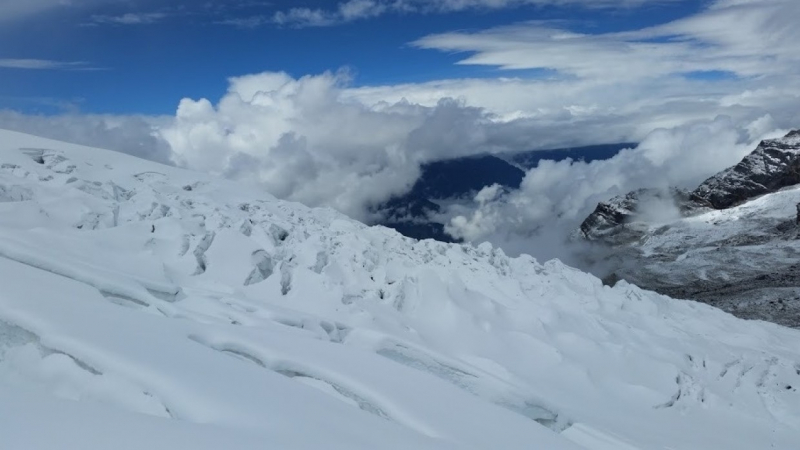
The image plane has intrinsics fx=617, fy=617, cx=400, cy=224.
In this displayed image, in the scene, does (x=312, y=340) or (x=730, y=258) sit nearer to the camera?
(x=312, y=340)

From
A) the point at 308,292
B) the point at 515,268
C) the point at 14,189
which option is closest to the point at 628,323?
the point at 515,268

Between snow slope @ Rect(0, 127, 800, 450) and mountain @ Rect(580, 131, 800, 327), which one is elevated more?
snow slope @ Rect(0, 127, 800, 450)

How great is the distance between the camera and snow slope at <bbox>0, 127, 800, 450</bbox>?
830 cm

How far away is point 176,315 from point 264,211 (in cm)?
1212

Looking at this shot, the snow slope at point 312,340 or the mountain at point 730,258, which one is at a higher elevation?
the snow slope at point 312,340

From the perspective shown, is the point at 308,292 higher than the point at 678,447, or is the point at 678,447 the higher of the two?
the point at 308,292

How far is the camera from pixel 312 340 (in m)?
11.9

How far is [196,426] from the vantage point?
7.26m

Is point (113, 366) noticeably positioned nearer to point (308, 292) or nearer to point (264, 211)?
point (308, 292)

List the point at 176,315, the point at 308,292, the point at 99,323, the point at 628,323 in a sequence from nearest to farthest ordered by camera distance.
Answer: the point at 99,323 → the point at 176,315 → the point at 308,292 → the point at 628,323

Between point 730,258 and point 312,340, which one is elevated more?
point 312,340

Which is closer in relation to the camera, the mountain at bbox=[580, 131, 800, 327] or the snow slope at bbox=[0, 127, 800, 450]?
the snow slope at bbox=[0, 127, 800, 450]

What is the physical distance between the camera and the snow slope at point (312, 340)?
8.30 m

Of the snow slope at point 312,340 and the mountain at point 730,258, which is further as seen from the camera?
the mountain at point 730,258
